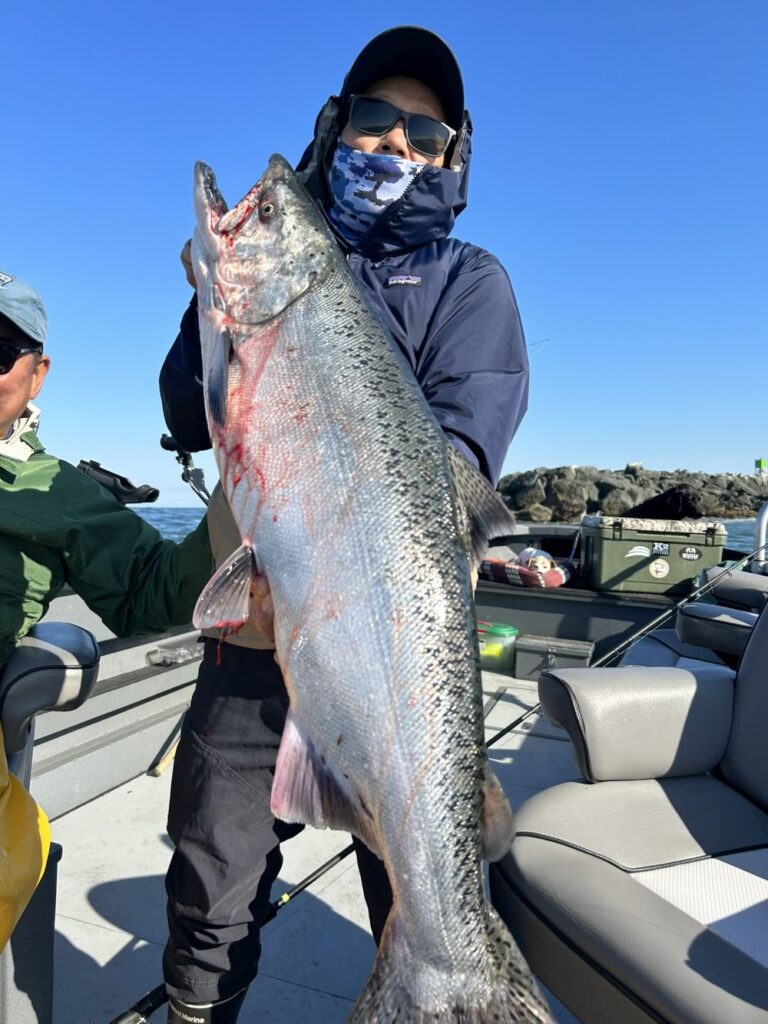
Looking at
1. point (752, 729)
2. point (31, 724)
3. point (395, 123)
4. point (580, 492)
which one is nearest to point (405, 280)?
point (395, 123)

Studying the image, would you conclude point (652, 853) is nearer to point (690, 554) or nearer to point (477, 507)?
point (477, 507)

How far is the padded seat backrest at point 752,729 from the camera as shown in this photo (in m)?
2.83

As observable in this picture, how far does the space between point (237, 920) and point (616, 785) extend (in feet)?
4.90

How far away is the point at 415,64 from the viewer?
2.03 metres

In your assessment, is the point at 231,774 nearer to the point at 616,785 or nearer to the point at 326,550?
the point at 326,550

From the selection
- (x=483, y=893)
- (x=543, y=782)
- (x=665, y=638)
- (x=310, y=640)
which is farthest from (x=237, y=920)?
(x=665, y=638)

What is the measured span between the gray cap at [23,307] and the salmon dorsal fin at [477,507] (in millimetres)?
1515

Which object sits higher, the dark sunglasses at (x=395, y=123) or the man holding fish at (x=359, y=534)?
the dark sunglasses at (x=395, y=123)

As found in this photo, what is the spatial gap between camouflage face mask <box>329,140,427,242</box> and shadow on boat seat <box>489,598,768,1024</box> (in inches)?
71.4

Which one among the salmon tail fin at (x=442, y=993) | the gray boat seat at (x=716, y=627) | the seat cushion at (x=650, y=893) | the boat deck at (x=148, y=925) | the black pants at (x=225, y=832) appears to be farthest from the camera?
the gray boat seat at (x=716, y=627)

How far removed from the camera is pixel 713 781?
2930 millimetres

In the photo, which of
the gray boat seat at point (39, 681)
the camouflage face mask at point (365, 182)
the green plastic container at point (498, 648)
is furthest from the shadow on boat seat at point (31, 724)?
the green plastic container at point (498, 648)

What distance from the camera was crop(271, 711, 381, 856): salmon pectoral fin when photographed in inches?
58.9

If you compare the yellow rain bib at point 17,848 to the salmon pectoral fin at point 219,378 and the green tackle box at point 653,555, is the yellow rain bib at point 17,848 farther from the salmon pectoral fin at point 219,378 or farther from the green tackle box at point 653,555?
the green tackle box at point 653,555
